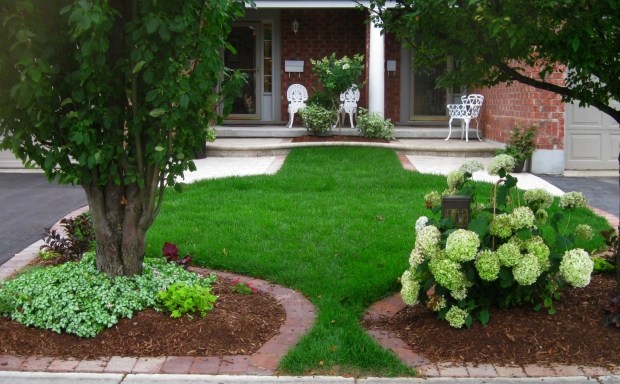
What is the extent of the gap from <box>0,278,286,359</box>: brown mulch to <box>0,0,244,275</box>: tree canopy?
23.3 inches

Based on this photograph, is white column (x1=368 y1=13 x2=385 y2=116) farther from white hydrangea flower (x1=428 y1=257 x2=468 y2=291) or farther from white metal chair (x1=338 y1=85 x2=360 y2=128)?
white hydrangea flower (x1=428 y1=257 x2=468 y2=291)

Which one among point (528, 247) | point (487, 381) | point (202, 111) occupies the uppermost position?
point (202, 111)

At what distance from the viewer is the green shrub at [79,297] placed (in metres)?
4.99

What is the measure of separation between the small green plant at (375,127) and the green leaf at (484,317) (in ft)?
37.3

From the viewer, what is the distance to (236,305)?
5.55 meters

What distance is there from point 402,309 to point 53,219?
5189mm

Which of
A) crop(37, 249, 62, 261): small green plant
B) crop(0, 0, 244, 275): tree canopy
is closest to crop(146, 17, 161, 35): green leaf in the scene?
→ crop(0, 0, 244, 275): tree canopy

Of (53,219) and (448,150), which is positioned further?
(448,150)

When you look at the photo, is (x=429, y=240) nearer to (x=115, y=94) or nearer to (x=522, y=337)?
(x=522, y=337)

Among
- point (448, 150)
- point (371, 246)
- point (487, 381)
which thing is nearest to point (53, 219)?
point (371, 246)

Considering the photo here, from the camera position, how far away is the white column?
16.7m

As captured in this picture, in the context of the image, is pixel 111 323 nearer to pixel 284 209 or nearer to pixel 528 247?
pixel 528 247

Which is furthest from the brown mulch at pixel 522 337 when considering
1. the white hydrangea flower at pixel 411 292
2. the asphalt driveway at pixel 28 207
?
the asphalt driveway at pixel 28 207

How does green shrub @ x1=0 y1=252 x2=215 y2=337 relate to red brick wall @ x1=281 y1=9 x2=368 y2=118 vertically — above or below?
below
